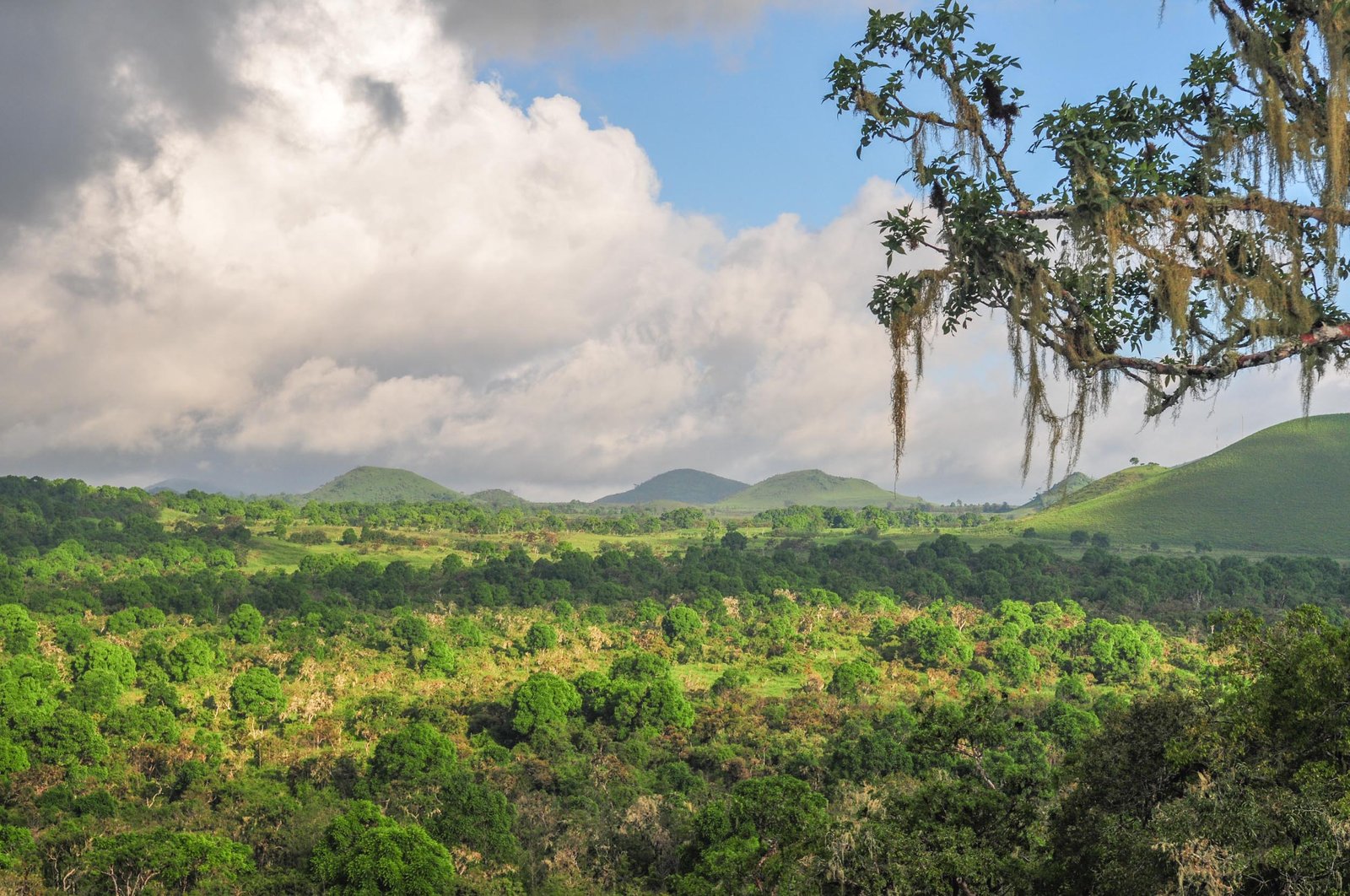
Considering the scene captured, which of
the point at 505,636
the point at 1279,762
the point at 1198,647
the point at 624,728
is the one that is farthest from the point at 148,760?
the point at 1198,647

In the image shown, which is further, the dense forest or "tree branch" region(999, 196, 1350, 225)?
the dense forest

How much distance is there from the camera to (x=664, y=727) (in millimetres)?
66062

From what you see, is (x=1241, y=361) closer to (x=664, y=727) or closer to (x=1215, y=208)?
(x=1215, y=208)

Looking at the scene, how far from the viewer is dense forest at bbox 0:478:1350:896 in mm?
16062

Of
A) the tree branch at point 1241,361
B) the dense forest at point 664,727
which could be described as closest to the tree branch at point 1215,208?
the tree branch at point 1241,361

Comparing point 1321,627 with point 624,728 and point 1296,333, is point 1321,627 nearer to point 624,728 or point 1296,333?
point 1296,333

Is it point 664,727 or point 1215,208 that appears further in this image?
point 664,727

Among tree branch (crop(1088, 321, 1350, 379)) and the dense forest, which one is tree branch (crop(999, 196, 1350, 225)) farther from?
the dense forest

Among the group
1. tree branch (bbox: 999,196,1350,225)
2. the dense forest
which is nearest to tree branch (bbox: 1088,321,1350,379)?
tree branch (bbox: 999,196,1350,225)

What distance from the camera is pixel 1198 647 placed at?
99.0 meters

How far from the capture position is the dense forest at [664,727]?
16.1m

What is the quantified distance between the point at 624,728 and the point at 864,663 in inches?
961

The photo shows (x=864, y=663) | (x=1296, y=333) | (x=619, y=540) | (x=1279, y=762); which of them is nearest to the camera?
(x=1296, y=333)

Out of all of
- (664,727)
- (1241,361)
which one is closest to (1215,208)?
(1241,361)
